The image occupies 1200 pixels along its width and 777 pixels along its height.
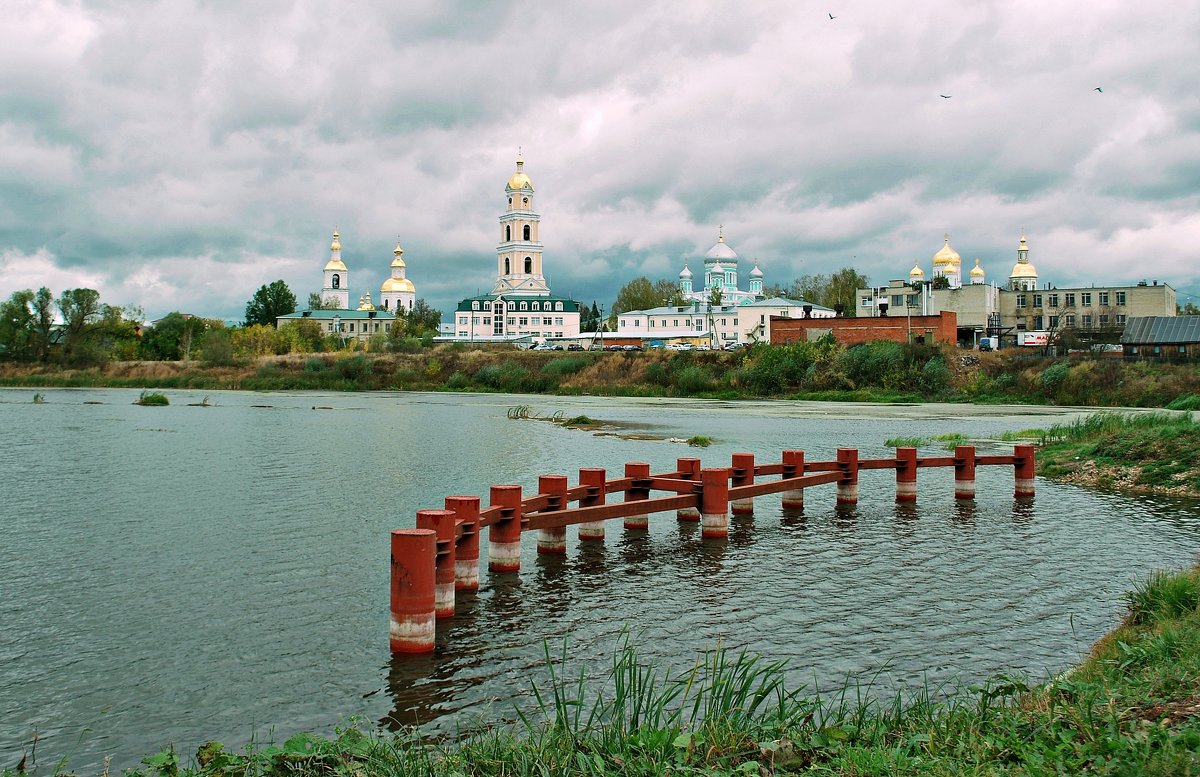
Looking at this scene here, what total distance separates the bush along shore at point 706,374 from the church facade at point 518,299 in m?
47.3

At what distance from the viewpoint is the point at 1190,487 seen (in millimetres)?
22703

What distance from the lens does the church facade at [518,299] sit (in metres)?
163

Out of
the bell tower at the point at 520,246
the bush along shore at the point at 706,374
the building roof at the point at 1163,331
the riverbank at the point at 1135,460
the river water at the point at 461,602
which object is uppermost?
the bell tower at the point at 520,246

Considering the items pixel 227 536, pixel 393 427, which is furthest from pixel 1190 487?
pixel 393 427

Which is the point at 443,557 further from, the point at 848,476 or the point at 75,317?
the point at 75,317

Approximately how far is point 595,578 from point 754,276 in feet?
517

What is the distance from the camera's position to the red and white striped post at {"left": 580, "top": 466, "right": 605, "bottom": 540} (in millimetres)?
17406

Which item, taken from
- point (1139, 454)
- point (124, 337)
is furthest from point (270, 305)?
point (1139, 454)

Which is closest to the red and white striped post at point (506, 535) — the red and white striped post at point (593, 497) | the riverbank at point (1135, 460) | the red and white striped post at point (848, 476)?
the red and white striped post at point (593, 497)

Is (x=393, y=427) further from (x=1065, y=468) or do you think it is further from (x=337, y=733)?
(x=337, y=733)

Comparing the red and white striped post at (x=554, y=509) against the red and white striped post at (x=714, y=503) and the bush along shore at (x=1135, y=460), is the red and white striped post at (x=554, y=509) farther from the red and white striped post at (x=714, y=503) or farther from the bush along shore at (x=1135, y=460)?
the bush along shore at (x=1135, y=460)

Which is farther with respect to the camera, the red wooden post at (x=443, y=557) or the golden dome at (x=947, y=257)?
the golden dome at (x=947, y=257)

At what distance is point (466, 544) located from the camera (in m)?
13.2

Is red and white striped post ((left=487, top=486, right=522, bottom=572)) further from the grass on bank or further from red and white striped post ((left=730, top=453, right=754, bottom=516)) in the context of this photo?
the grass on bank
